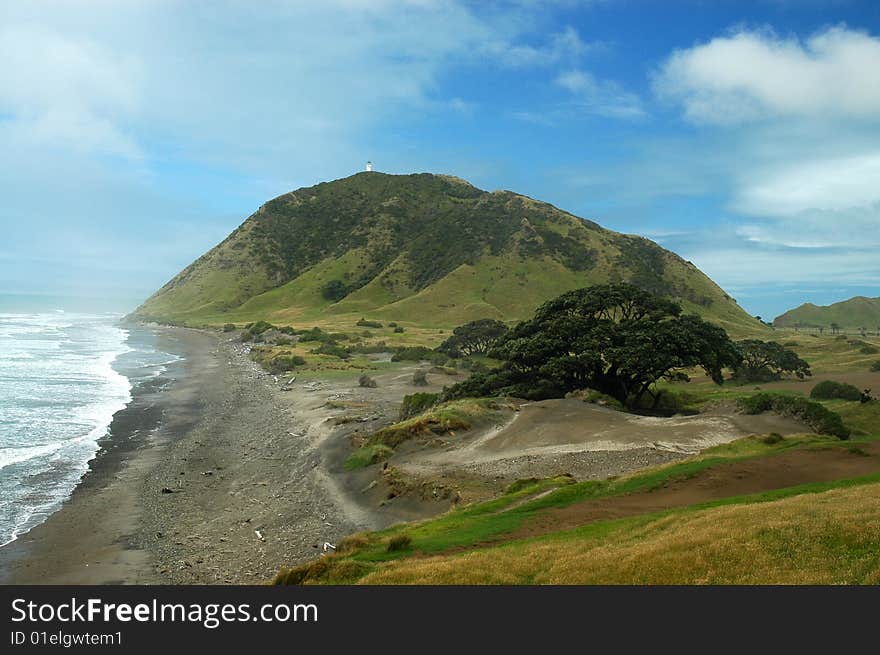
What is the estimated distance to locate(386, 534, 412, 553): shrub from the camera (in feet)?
53.2

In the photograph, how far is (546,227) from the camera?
19788 centimetres

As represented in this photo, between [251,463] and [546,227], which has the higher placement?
[546,227]

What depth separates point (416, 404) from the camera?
41781 mm

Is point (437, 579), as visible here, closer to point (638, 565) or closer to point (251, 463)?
point (638, 565)

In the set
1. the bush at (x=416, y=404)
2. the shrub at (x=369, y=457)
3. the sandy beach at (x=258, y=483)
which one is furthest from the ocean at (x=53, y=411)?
the bush at (x=416, y=404)

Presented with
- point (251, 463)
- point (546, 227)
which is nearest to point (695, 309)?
point (546, 227)

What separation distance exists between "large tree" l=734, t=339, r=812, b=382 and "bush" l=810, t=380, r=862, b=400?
48.5ft

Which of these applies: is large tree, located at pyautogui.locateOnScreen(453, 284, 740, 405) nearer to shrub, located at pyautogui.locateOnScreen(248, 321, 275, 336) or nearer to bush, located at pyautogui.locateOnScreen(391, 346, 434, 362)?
bush, located at pyautogui.locateOnScreen(391, 346, 434, 362)

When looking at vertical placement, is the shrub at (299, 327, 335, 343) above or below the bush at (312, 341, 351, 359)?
above

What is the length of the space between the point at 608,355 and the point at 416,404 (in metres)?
13.1

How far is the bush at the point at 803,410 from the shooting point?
30.4m

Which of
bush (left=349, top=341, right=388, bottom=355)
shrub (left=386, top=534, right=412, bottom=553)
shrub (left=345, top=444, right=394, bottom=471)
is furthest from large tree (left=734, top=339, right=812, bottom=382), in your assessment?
shrub (left=386, top=534, right=412, bottom=553)

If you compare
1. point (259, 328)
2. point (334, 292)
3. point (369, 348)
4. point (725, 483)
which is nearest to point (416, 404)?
point (725, 483)
